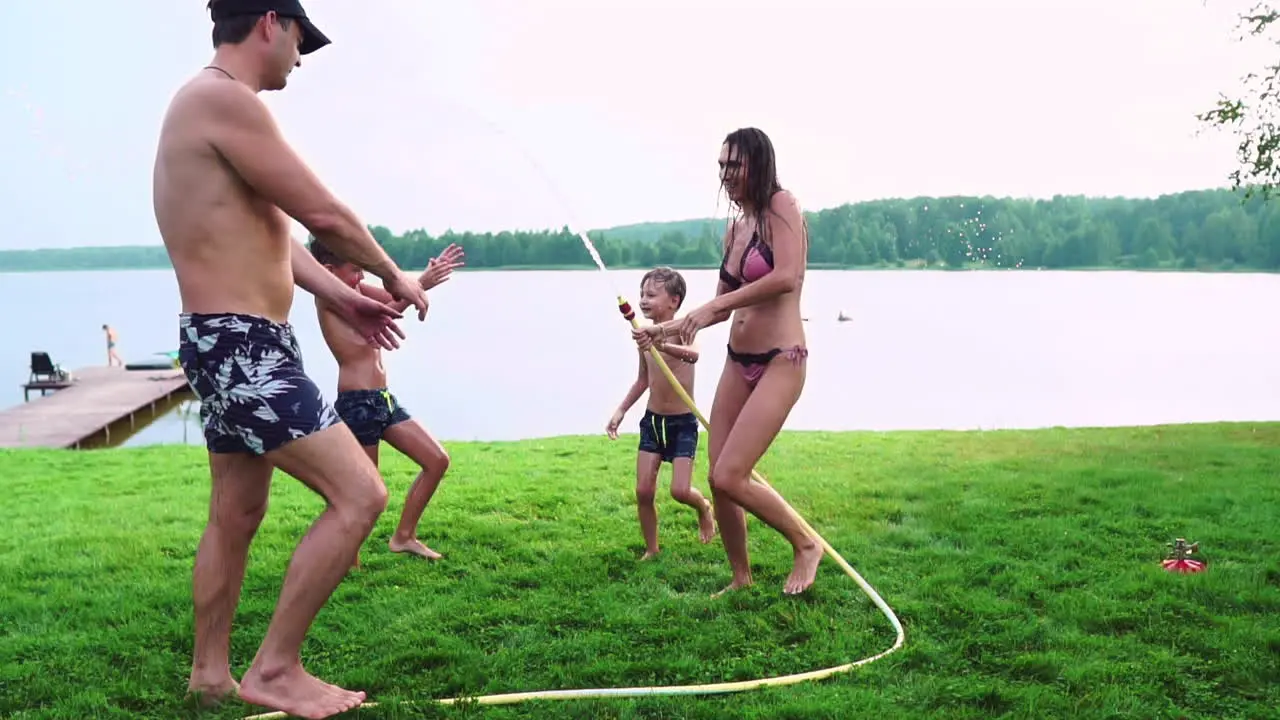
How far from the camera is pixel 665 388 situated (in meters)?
5.94

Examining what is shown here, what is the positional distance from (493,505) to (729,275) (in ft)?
11.1

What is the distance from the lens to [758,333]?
191 inches

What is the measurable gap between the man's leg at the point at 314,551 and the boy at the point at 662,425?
260 cm

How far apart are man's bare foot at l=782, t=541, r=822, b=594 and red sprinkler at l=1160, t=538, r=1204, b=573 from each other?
6.39 feet

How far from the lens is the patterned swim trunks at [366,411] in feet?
18.5

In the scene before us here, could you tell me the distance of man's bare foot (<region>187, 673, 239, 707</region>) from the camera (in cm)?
363

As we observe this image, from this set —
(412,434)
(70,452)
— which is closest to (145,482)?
(70,452)

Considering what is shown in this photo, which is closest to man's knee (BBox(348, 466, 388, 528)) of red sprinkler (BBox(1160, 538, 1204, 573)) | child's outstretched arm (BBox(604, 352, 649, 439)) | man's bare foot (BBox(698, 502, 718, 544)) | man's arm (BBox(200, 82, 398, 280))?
man's arm (BBox(200, 82, 398, 280))

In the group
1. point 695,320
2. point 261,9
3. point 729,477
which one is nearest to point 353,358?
point 695,320

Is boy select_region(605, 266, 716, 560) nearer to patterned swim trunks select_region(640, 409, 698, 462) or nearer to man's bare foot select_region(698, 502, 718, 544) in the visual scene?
patterned swim trunks select_region(640, 409, 698, 462)

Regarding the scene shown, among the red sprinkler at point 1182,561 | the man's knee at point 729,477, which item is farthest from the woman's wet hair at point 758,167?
the red sprinkler at point 1182,561

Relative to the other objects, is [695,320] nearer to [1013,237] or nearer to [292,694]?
[292,694]

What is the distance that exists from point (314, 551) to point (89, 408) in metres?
18.7

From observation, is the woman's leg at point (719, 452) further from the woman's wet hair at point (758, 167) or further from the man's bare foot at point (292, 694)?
the man's bare foot at point (292, 694)
